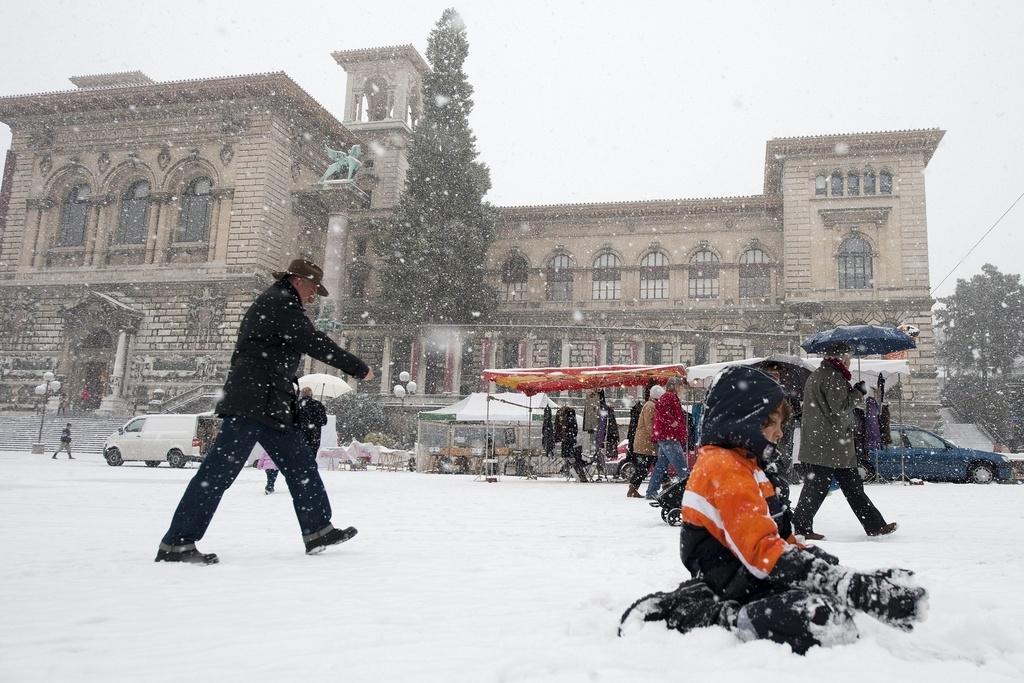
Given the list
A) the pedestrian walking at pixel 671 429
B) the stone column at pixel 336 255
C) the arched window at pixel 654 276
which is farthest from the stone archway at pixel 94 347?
the pedestrian walking at pixel 671 429

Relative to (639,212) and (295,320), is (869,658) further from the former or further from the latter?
(639,212)

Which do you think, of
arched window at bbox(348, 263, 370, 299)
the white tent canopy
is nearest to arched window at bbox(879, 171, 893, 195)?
the white tent canopy

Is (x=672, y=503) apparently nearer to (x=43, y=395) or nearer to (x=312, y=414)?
(x=312, y=414)

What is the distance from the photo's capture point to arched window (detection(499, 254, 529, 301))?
37062mm

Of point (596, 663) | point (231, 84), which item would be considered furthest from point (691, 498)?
point (231, 84)

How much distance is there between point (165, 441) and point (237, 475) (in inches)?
686

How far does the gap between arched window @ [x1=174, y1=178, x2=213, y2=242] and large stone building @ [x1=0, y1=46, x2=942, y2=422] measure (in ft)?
0.34

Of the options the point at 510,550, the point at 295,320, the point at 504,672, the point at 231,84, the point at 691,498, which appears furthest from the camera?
the point at 231,84

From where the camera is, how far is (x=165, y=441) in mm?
19578

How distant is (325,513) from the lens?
448 cm

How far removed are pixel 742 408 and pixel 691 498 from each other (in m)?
0.39

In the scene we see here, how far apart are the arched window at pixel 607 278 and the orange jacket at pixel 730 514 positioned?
33500 mm

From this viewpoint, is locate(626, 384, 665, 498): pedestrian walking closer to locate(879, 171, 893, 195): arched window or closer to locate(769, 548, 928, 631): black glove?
locate(769, 548, 928, 631): black glove

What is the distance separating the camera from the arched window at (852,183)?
106 feet
